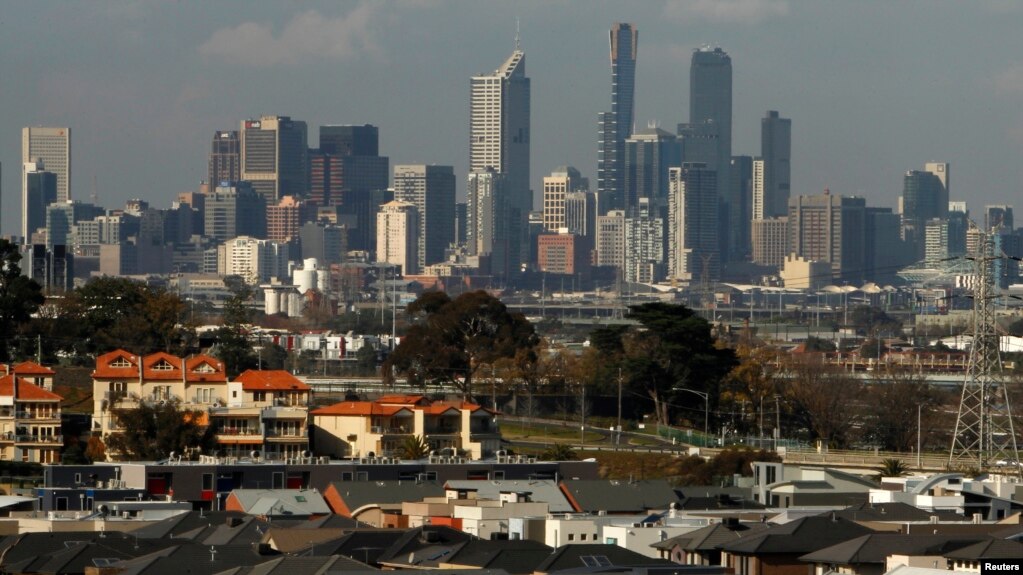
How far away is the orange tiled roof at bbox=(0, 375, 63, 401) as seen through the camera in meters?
58.0

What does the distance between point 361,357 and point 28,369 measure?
5492 cm

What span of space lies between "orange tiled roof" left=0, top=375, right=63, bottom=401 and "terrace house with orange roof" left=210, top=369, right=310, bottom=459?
3757mm

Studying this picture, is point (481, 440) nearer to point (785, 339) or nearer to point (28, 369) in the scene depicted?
point (28, 369)

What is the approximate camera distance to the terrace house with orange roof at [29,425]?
5703 centimetres

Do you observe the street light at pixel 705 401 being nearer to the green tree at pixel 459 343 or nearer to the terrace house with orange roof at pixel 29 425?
the green tree at pixel 459 343

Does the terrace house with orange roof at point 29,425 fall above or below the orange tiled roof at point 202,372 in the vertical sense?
below

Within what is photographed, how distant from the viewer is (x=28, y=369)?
203 feet

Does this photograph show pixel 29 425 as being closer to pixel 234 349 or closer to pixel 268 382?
pixel 268 382

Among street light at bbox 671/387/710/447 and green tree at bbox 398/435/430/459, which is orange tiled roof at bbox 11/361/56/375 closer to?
green tree at bbox 398/435/430/459

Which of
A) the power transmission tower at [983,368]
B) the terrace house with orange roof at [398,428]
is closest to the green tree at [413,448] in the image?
the terrace house with orange roof at [398,428]

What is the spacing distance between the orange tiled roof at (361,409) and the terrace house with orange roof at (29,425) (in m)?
6.36

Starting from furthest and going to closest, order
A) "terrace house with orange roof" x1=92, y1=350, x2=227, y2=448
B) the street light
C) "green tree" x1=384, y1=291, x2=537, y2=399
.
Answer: "green tree" x1=384, y1=291, x2=537, y2=399, the street light, "terrace house with orange roof" x1=92, y1=350, x2=227, y2=448

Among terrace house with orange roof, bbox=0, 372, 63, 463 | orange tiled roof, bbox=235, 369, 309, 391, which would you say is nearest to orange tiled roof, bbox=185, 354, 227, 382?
orange tiled roof, bbox=235, 369, 309, 391

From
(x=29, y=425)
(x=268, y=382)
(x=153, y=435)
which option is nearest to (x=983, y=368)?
(x=153, y=435)
